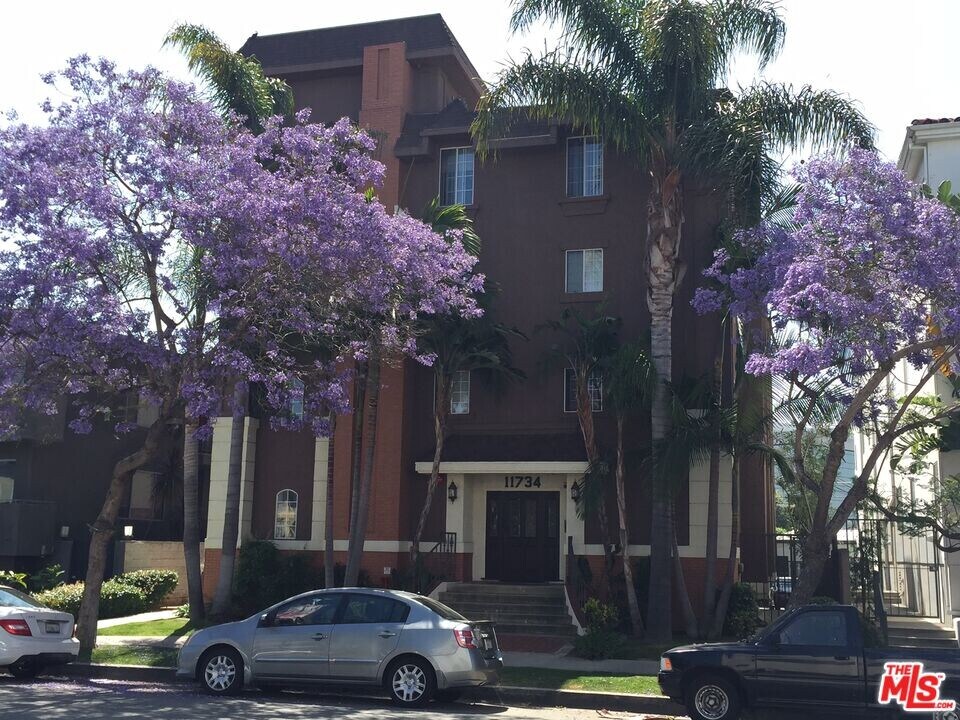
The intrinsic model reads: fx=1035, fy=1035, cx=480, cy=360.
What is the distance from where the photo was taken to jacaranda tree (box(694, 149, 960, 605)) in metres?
14.4

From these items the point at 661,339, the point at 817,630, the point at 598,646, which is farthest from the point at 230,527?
the point at 817,630

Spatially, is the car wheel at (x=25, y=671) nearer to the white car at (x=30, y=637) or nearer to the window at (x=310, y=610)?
the white car at (x=30, y=637)

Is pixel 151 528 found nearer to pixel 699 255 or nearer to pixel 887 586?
pixel 699 255

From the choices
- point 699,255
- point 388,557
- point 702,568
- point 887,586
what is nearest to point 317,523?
point 388,557

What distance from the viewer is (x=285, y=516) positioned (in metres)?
24.7

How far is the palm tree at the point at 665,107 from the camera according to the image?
1895cm

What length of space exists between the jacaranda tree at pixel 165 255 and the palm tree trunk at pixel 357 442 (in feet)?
12.7

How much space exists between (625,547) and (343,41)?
47.9ft

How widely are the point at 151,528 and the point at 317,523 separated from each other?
32.7 ft

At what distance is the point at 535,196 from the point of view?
24.3 meters

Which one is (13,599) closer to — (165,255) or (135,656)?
(135,656)

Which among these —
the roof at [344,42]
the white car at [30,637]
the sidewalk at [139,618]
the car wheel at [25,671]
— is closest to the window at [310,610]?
the white car at [30,637]

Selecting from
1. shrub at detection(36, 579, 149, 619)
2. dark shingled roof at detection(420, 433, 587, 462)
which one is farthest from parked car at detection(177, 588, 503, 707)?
dark shingled roof at detection(420, 433, 587, 462)

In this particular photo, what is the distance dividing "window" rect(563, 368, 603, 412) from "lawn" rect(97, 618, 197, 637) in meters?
9.27
